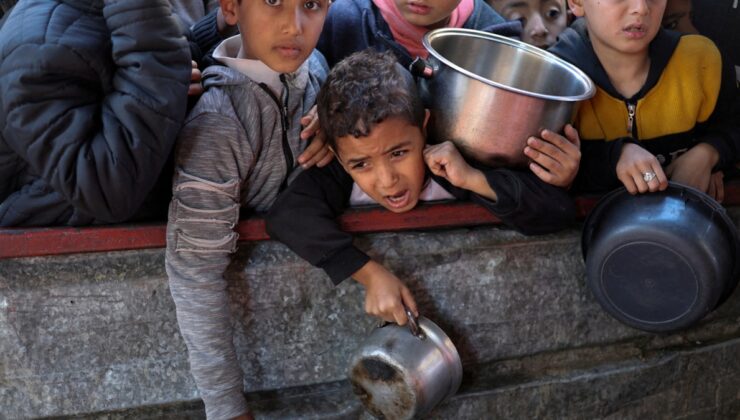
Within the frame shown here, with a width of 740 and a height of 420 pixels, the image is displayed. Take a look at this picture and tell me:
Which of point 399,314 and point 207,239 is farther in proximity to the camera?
point 399,314

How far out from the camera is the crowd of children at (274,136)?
223cm

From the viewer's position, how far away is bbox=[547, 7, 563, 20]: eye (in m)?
3.53

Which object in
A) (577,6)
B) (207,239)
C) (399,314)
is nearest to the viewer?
(207,239)

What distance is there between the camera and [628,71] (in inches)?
113

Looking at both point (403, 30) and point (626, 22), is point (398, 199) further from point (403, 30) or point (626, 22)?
point (626, 22)

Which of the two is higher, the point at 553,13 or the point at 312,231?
the point at 553,13

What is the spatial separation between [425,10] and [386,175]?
828 mm

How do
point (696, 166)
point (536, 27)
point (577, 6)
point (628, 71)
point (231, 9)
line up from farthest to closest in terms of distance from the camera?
point (536, 27) → point (577, 6) → point (628, 71) → point (696, 166) → point (231, 9)

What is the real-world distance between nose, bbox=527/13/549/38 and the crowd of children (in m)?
0.44

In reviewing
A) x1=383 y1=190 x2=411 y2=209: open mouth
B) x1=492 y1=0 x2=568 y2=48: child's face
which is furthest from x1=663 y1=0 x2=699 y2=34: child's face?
x1=383 y1=190 x2=411 y2=209: open mouth

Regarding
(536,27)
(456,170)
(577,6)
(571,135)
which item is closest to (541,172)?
(571,135)

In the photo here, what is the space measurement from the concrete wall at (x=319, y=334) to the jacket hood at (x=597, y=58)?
1.86ft

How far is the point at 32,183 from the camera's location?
8.30 feet

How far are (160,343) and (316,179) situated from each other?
2.45 feet
